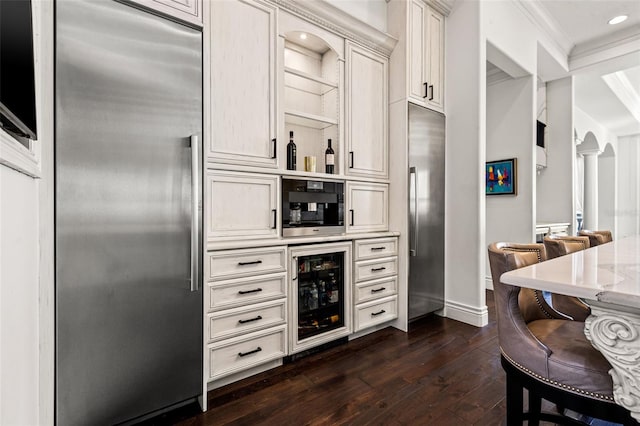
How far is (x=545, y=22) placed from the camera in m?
3.87

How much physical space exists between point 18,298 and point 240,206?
1281 millimetres

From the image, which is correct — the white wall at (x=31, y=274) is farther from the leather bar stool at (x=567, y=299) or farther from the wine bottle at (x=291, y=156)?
the leather bar stool at (x=567, y=299)

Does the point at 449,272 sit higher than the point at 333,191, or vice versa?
the point at 333,191

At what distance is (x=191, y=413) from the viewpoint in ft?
5.53

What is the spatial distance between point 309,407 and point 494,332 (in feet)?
6.39

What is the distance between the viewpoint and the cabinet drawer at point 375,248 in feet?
8.55

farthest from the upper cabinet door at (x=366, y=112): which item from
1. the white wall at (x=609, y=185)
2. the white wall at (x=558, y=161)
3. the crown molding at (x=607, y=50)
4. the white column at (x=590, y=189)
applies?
the white wall at (x=609, y=185)

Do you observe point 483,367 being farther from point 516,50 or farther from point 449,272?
point 516,50

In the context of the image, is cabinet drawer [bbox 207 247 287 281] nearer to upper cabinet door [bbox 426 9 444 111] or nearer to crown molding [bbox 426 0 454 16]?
upper cabinet door [bbox 426 9 444 111]

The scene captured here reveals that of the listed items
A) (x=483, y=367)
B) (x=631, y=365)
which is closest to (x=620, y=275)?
(x=631, y=365)

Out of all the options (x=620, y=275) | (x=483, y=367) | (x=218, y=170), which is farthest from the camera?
(x=483, y=367)

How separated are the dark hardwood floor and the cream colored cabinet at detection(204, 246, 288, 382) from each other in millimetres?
164

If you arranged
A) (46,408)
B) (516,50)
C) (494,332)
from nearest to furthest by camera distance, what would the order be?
(46,408), (494,332), (516,50)

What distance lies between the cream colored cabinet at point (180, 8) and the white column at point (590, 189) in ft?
28.2
